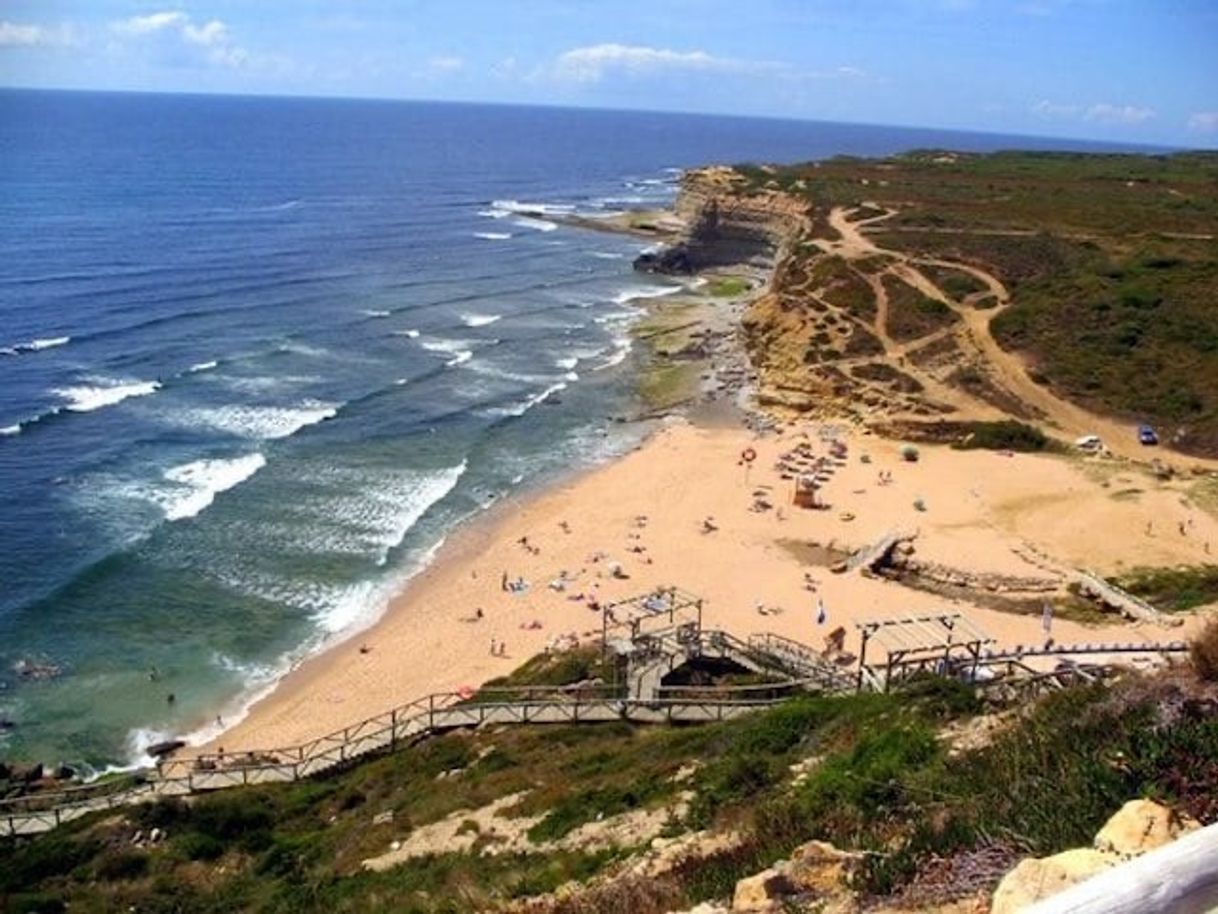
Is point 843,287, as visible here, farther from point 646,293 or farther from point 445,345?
point 445,345

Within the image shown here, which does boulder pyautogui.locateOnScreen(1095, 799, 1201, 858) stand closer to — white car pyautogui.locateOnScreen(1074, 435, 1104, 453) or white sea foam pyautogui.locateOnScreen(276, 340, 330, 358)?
white car pyautogui.locateOnScreen(1074, 435, 1104, 453)

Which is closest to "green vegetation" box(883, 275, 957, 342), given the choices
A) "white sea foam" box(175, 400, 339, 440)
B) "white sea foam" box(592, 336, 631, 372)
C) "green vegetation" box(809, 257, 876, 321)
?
"green vegetation" box(809, 257, 876, 321)

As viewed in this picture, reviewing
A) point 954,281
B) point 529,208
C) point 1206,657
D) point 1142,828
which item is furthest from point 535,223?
point 1142,828

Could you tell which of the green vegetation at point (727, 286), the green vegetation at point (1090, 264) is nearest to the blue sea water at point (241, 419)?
the green vegetation at point (727, 286)

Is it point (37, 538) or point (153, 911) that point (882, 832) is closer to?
point (153, 911)

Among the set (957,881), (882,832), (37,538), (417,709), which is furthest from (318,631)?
(957,881)
